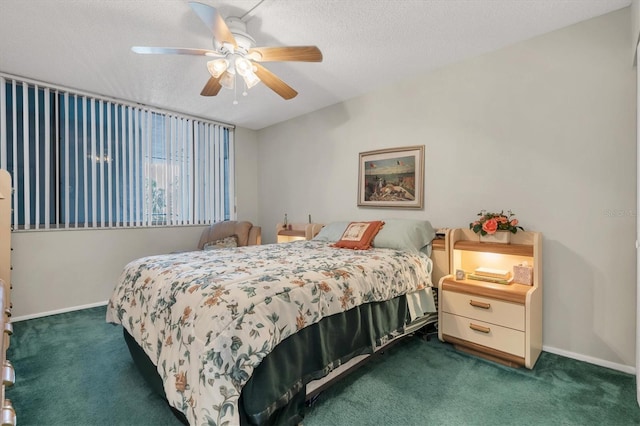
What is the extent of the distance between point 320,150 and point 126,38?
7.84 feet

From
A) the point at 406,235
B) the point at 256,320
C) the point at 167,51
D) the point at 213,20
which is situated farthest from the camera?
the point at 406,235

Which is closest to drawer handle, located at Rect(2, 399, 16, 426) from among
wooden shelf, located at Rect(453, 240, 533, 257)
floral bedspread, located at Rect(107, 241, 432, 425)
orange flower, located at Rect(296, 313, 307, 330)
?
floral bedspread, located at Rect(107, 241, 432, 425)

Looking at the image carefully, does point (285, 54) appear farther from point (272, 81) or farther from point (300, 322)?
point (300, 322)

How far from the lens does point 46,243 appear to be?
10.9ft

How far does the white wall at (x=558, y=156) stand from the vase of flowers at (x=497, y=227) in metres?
0.15

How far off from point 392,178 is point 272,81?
5.45 ft

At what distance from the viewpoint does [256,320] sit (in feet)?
4.39

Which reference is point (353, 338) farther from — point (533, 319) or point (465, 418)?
point (533, 319)

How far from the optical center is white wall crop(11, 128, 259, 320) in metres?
3.18

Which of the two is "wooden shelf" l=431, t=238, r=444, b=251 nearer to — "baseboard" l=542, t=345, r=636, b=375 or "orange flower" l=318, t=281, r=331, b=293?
"baseboard" l=542, t=345, r=636, b=375

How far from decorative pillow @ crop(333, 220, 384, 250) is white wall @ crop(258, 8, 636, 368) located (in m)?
0.52

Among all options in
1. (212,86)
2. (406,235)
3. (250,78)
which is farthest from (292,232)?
(250,78)

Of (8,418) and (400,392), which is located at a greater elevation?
(8,418)

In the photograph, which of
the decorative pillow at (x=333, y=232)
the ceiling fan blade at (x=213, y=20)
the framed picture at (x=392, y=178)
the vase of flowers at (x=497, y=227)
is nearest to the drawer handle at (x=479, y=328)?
the vase of flowers at (x=497, y=227)
